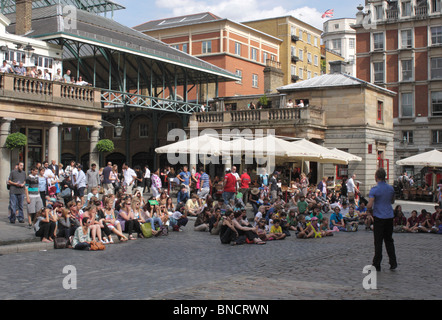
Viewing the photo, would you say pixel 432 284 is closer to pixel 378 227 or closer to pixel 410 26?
pixel 378 227

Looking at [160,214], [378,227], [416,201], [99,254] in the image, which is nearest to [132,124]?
[416,201]

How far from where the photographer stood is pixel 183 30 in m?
60.9

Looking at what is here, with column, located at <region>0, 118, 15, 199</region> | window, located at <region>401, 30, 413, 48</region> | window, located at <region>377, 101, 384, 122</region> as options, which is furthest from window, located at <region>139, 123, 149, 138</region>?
window, located at <region>401, 30, 413, 48</region>

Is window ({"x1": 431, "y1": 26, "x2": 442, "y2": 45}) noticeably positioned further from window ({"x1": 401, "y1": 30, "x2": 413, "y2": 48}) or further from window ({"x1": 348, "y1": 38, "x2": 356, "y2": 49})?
window ({"x1": 348, "y1": 38, "x2": 356, "y2": 49})

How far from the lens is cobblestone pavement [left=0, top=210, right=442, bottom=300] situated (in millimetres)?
8023

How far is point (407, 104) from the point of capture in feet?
190

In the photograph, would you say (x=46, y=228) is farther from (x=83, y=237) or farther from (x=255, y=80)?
(x=255, y=80)

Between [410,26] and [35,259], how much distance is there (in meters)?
55.8

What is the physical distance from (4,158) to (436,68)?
46395mm

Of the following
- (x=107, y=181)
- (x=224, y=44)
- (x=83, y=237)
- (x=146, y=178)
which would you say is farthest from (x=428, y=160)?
(x=224, y=44)

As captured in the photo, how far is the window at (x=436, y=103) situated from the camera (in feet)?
185

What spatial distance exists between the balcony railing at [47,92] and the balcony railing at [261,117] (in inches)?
478

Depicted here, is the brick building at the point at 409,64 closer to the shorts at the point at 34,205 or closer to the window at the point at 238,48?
the window at the point at 238,48

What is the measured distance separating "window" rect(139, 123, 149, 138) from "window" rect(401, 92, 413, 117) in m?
27.7
